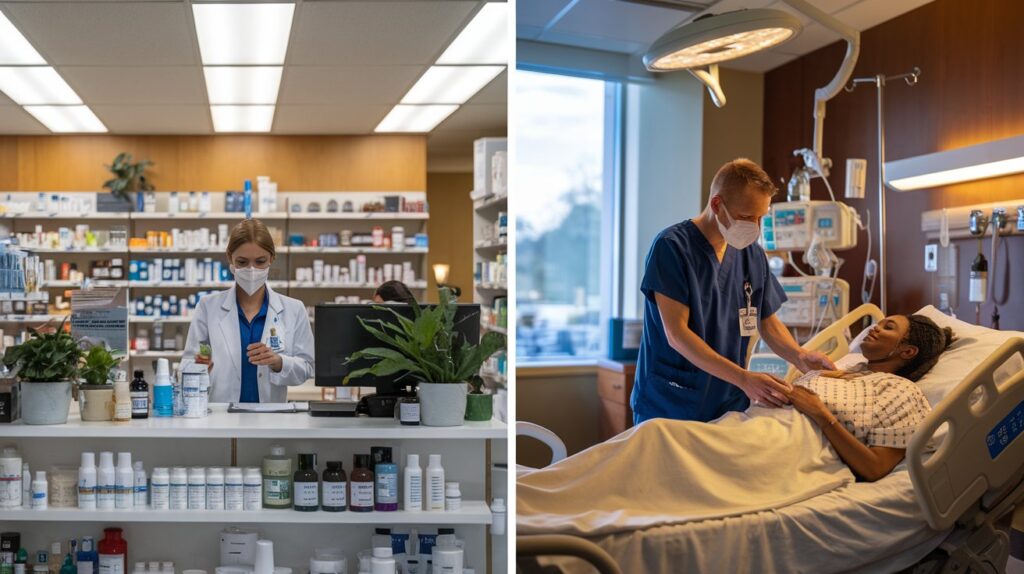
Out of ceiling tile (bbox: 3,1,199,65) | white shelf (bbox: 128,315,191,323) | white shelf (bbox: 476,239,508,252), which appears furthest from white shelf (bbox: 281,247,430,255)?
ceiling tile (bbox: 3,1,199,65)

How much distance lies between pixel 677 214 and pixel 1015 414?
2.52 feet

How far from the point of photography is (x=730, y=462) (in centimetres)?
154

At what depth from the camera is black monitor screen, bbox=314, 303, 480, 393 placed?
7.64 ft

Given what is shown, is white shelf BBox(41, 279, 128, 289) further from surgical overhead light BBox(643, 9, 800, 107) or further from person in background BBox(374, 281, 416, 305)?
surgical overhead light BBox(643, 9, 800, 107)

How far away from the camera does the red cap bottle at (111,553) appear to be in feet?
7.47

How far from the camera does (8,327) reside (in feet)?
19.3

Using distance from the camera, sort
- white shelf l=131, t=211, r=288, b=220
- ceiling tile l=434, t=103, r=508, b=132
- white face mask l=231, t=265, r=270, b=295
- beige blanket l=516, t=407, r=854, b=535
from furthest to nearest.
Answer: white shelf l=131, t=211, r=288, b=220 < ceiling tile l=434, t=103, r=508, b=132 < white face mask l=231, t=265, r=270, b=295 < beige blanket l=516, t=407, r=854, b=535

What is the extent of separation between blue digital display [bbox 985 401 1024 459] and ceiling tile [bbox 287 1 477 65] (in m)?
2.77

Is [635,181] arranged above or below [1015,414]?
above

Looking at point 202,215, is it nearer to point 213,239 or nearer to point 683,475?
point 213,239

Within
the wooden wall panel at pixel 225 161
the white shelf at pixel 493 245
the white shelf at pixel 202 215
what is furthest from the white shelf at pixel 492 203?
the white shelf at pixel 202 215

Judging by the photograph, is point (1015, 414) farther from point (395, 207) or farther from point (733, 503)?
point (395, 207)

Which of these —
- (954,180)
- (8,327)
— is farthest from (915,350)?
(8,327)

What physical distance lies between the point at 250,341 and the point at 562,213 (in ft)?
4.35
